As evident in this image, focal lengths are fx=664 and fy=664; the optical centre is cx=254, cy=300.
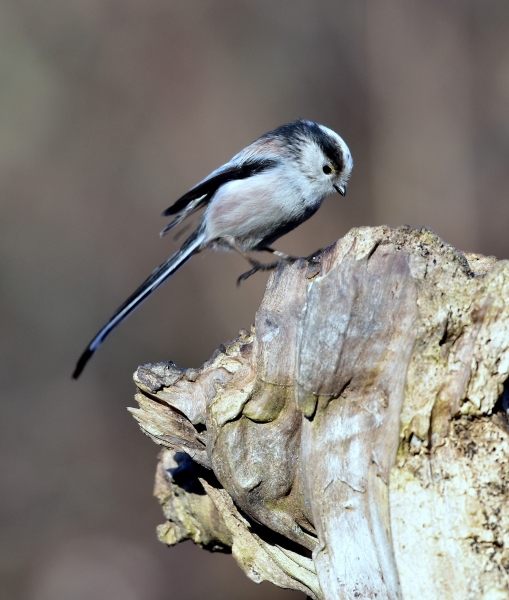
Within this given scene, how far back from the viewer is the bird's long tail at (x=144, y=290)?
10.5 feet

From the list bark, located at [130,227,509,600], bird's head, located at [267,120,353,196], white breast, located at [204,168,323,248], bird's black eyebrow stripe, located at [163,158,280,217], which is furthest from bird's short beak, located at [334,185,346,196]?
bark, located at [130,227,509,600]

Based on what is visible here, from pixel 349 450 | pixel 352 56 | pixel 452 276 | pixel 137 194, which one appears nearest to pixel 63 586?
pixel 137 194

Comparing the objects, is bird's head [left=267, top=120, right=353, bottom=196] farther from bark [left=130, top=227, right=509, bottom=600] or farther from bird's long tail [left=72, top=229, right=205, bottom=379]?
bark [left=130, top=227, right=509, bottom=600]

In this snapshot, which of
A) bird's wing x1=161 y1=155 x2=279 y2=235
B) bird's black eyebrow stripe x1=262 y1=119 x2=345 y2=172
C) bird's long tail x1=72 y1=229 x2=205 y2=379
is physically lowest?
bird's long tail x1=72 y1=229 x2=205 y2=379

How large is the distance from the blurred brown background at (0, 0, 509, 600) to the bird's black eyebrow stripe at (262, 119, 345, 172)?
Answer: 219 cm

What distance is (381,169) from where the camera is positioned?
625 centimetres

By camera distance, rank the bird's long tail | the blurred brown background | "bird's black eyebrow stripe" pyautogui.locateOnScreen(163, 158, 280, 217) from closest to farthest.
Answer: the bird's long tail < "bird's black eyebrow stripe" pyautogui.locateOnScreen(163, 158, 280, 217) < the blurred brown background

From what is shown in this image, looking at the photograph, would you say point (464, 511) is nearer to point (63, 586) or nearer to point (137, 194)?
point (63, 586)

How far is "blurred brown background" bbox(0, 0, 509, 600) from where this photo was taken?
5.55 meters

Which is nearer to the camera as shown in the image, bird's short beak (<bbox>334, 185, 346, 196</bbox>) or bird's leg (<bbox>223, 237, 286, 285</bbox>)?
bird's leg (<bbox>223, 237, 286, 285</bbox>)

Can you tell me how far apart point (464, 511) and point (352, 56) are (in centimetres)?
558

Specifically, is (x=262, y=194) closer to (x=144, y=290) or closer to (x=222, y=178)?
(x=222, y=178)

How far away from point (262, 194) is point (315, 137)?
0.48m

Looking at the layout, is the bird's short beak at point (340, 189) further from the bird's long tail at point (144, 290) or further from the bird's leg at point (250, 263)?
the bird's long tail at point (144, 290)
